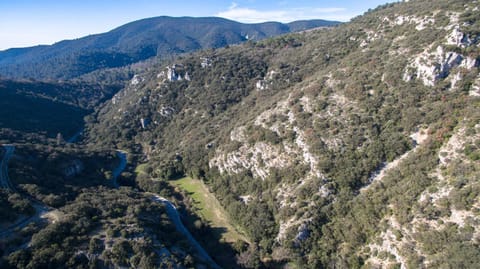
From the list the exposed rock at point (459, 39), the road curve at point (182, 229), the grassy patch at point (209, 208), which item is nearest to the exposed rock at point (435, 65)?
the exposed rock at point (459, 39)

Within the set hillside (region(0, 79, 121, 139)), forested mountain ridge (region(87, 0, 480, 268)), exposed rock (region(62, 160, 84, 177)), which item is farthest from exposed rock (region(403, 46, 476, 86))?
hillside (region(0, 79, 121, 139))

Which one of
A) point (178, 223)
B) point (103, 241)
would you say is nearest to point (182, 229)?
point (178, 223)

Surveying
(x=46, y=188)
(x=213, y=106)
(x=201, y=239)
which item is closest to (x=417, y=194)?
(x=201, y=239)

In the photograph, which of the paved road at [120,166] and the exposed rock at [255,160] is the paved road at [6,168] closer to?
the paved road at [120,166]

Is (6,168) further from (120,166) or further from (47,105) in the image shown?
(47,105)

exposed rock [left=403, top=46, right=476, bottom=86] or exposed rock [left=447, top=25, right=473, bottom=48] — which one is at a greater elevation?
exposed rock [left=447, top=25, right=473, bottom=48]

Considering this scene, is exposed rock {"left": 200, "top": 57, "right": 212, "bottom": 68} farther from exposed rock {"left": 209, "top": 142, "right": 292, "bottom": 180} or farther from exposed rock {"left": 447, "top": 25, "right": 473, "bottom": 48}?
exposed rock {"left": 447, "top": 25, "right": 473, "bottom": 48}
